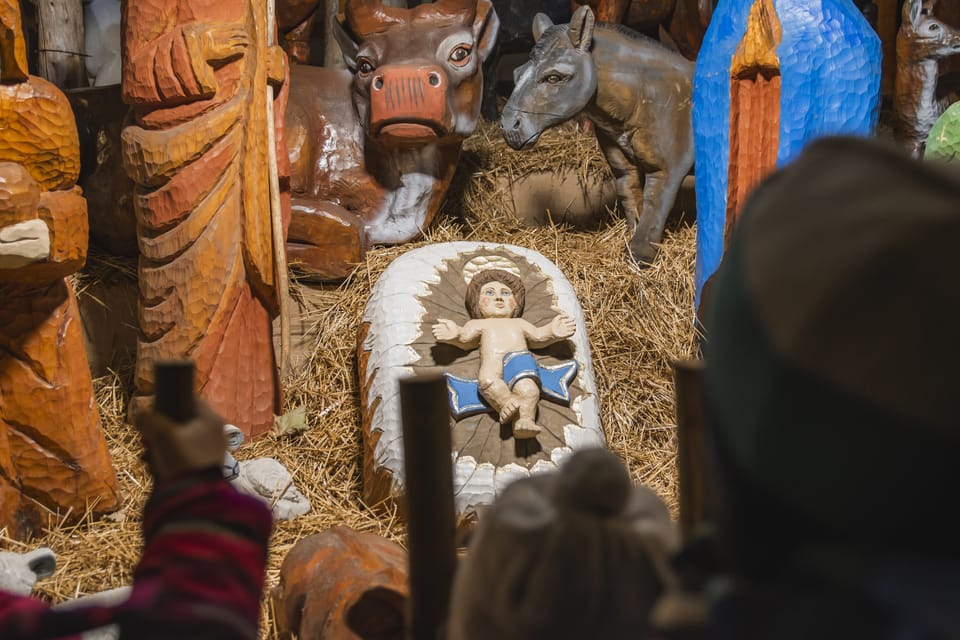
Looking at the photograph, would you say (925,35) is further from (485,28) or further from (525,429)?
(525,429)

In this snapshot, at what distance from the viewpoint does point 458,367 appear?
242 centimetres

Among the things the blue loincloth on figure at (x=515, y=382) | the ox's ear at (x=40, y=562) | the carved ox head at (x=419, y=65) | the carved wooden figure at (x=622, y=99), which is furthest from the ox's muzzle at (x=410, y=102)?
the ox's ear at (x=40, y=562)

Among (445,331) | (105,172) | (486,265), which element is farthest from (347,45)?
(445,331)

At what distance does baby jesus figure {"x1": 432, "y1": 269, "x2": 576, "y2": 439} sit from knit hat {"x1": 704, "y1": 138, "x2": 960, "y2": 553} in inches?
63.6

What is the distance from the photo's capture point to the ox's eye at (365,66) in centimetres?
307

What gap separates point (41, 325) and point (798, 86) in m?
1.80

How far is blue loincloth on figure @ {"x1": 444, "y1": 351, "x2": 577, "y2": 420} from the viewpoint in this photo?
2.29 metres

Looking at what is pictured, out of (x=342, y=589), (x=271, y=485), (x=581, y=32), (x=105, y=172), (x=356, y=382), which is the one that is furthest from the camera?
(x=581, y=32)

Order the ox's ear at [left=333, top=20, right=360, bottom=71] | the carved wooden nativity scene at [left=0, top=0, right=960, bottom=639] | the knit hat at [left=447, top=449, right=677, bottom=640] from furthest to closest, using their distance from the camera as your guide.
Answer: the ox's ear at [left=333, top=20, right=360, bottom=71] → the carved wooden nativity scene at [left=0, top=0, right=960, bottom=639] → the knit hat at [left=447, top=449, right=677, bottom=640]

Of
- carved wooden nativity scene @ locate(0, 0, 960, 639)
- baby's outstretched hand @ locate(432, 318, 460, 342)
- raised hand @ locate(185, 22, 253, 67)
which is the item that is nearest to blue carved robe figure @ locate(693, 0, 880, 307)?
carved wooden nativity scene @ locate(0, 0, 960, 639)

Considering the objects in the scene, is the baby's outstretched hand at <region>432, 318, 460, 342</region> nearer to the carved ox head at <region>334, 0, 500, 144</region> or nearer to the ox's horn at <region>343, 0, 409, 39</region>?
the carved ox head at <region>334, 0, 500, 144</region>

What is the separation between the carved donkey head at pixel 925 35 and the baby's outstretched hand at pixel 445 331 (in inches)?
80.5

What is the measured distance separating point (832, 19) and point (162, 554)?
2.14 metres

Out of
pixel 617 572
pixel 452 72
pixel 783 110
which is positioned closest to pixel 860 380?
pixel 617 572
